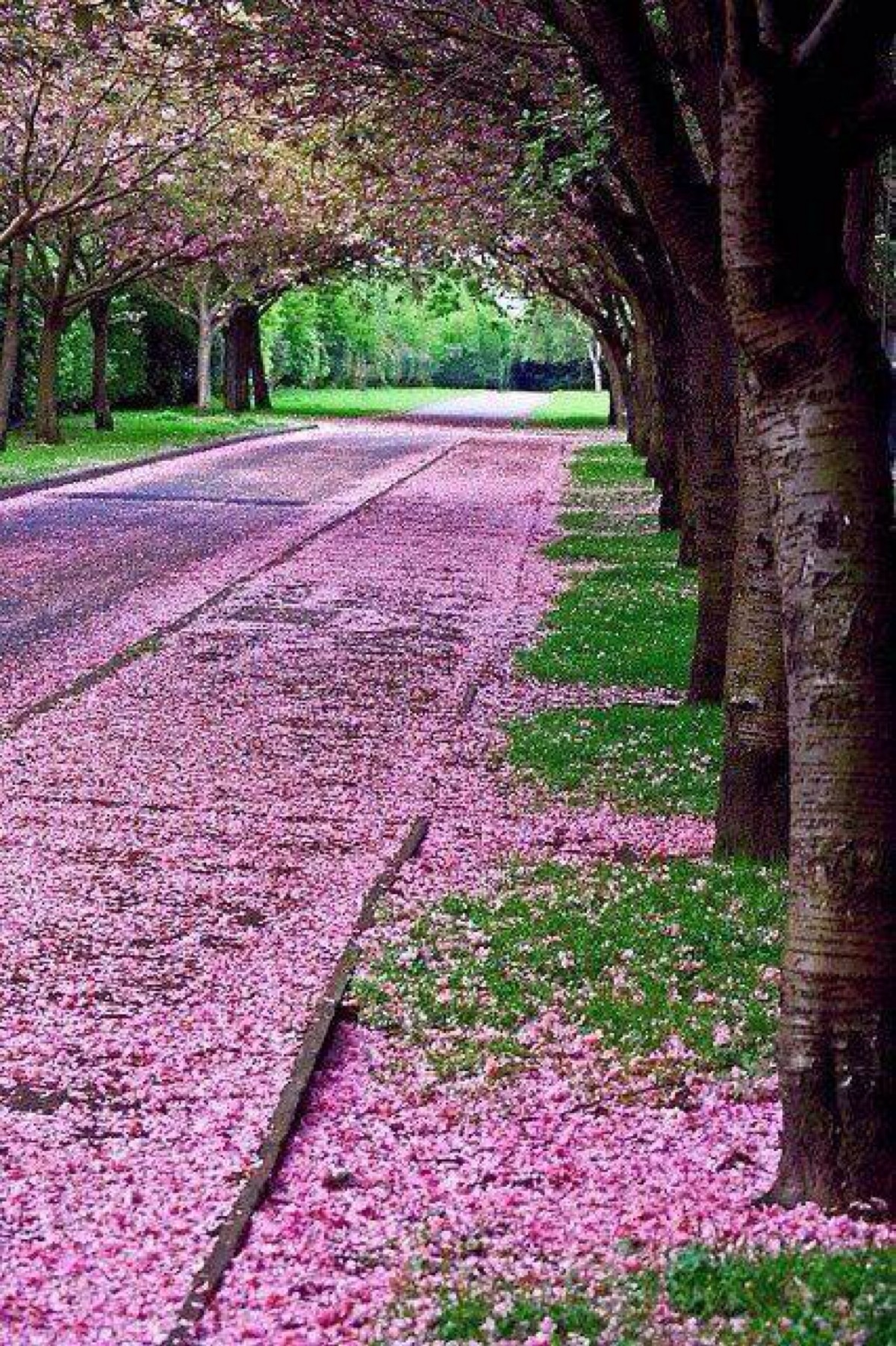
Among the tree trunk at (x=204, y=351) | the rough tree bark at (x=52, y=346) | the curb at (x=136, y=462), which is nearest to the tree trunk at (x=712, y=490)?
the curb at (x=136, y=462)

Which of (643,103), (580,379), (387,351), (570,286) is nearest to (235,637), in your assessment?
(643,103)

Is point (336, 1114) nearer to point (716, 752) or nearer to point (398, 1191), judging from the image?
point (398, 1191)

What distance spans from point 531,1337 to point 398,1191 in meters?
1.27

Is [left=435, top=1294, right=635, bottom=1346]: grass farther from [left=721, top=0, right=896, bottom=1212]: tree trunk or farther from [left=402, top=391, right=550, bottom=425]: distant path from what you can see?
[left=402, top=391, right=550, bottom=425]: distant path

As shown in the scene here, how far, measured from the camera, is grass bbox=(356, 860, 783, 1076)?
6918mm

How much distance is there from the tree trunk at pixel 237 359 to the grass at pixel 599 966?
57321mm

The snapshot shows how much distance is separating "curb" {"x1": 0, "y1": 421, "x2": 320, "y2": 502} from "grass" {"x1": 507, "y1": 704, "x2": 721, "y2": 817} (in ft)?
61.7

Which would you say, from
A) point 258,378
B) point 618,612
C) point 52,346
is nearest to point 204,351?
point 258,378

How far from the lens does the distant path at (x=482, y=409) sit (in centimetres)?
7294

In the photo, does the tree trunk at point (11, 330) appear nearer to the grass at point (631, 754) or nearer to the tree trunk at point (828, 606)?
the grass at point (631, 754)

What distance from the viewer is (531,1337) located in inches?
177

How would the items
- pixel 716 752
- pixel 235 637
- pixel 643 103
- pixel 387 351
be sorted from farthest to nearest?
pixel 387 351
pixel 235 637
pixel 716 752
pixel 643 103

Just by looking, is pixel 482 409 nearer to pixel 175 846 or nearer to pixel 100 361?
pixel 100 361

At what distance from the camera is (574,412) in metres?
79.6
